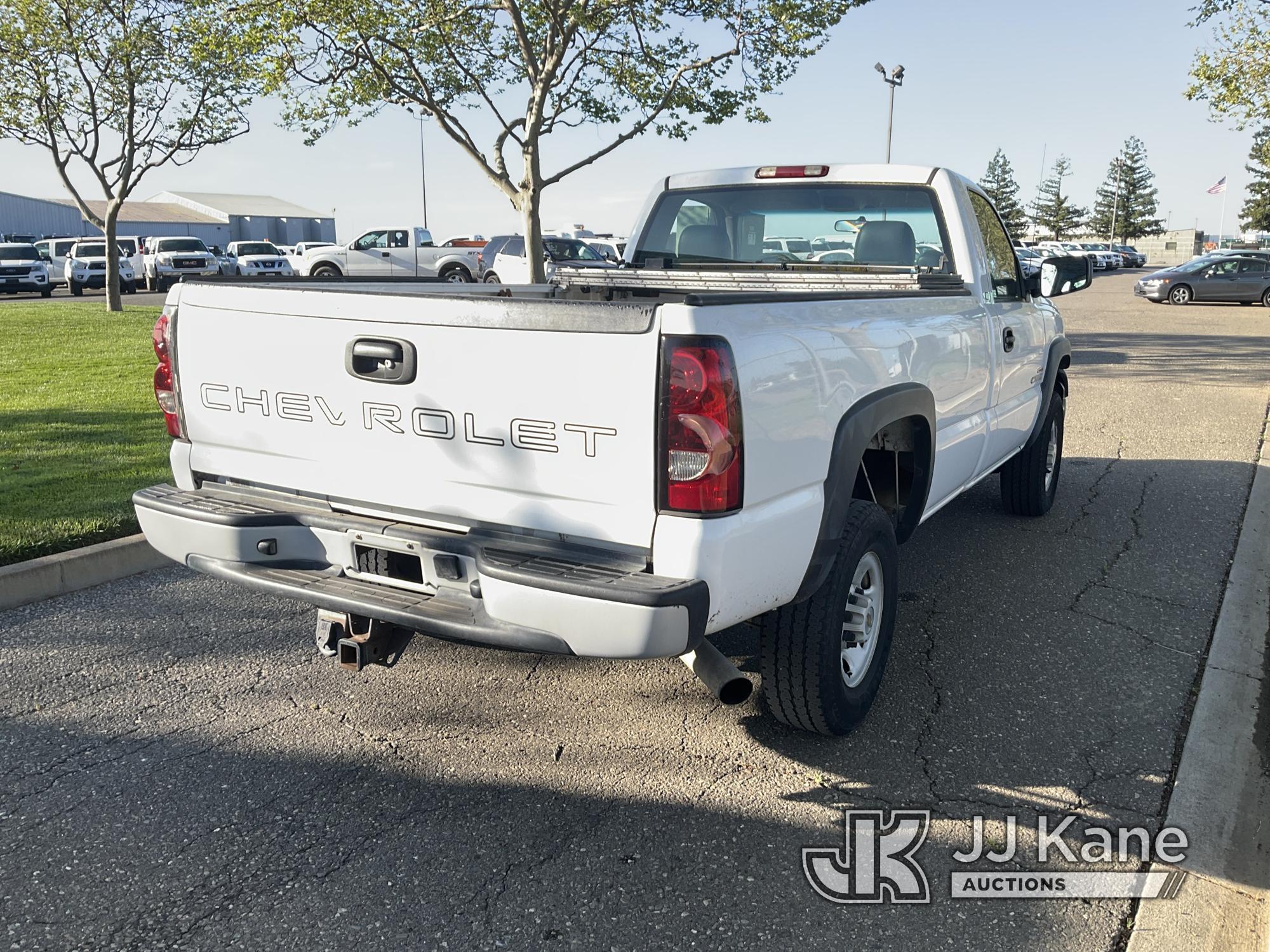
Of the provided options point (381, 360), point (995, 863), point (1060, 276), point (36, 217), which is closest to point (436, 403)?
point (381, 360)

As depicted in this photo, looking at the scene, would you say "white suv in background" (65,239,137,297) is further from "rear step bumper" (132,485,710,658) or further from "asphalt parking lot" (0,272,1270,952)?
"rear step bumper" (132,485,710,658)

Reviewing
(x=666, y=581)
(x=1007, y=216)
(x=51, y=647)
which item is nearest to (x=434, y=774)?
(x=666, y=581)

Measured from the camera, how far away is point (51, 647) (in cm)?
439

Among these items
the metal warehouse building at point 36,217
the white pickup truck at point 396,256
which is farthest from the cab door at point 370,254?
the metal warehouse building at point 36,217

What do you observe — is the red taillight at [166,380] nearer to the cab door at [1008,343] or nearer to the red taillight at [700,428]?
the red taillight at [700,428]

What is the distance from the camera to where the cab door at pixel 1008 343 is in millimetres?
5086

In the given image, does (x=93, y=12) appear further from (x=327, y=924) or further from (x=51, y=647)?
(x=327, y=924)

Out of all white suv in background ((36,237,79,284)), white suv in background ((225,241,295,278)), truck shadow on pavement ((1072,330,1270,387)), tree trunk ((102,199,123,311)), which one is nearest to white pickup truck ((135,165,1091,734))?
truck shadow on pavement ((1072,330,1270,387))

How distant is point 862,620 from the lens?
3686 mm

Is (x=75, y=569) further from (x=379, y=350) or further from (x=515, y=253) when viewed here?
(x=515, y=253)

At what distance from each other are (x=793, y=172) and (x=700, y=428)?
308 centimetres

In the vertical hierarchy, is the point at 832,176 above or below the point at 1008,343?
above

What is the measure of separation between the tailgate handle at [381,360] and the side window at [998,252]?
3193 mm

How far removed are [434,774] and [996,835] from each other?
5.76ft
